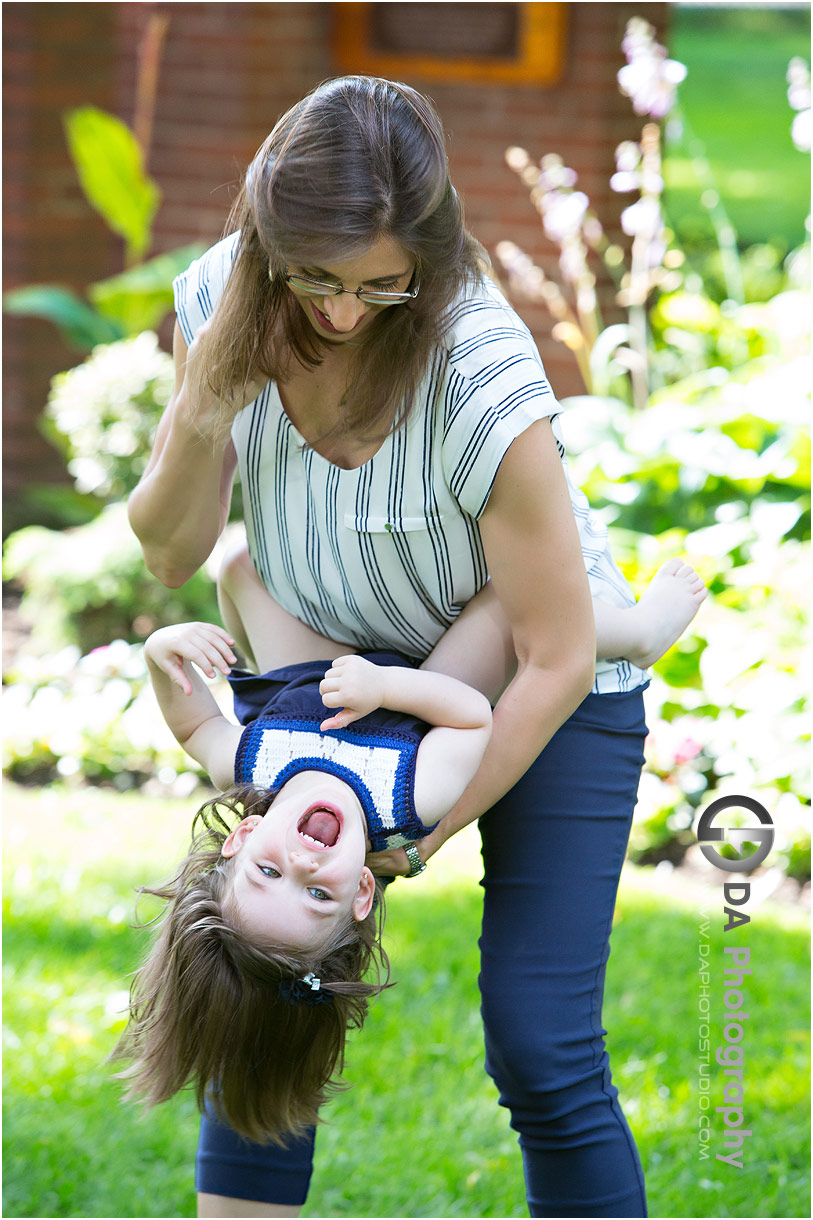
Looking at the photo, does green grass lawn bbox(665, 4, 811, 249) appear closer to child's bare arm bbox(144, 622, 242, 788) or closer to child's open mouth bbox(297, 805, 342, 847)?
child's bare arm bbox(144, 622, 242, 788)

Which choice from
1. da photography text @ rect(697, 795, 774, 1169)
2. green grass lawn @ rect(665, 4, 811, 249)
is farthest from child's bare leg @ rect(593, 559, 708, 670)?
green grass lawn @ rect(665, 4, 811, 249)

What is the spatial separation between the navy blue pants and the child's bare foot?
0.35ft

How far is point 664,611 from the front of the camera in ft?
6.89

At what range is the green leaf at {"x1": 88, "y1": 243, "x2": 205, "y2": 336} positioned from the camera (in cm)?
511

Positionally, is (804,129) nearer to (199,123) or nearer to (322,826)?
(199,123)

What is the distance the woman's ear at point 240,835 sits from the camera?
1.88 metres

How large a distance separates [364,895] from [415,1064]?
1198mm

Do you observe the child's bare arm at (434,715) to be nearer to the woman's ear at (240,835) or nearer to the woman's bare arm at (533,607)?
the woman's bare arm at (533,607)

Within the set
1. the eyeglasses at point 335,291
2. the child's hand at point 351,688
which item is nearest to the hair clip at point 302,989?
the child's hand at point 351,688

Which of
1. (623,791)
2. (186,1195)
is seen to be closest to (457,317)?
(623,791)

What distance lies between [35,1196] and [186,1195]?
29 cm

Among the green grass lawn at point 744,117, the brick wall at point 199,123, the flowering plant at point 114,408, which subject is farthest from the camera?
the green grass lawn at point 744,117

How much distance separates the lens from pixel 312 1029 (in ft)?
6.12

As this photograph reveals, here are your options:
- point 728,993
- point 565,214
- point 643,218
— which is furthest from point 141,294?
point 728,993
